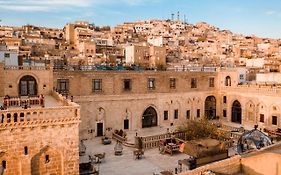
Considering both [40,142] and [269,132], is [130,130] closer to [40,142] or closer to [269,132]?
[269,132]

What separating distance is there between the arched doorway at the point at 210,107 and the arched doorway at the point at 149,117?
25.1 ft

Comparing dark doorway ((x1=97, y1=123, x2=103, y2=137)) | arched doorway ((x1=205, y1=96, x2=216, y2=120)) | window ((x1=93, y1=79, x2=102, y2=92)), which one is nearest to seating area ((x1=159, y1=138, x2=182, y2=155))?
dark doorway ((x1=97, y1=123, x2=103, y2=137))

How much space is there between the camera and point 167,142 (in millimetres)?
24516

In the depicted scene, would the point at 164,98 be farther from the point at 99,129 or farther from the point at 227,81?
the point at 227,81

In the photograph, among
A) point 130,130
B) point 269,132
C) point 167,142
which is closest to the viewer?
point 167,142

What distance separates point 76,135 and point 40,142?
1.78m

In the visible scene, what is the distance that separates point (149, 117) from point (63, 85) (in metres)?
10.4

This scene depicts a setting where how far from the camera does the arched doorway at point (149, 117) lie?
31719mm

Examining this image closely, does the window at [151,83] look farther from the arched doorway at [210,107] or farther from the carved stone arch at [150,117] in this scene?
the arched doorway at [210,107]

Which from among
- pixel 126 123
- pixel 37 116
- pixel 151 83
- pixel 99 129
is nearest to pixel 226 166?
pixel 37 116

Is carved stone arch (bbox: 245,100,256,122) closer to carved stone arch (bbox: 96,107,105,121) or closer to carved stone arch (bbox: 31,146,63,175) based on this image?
carved stone arch (bbox: 96,107,105,121)

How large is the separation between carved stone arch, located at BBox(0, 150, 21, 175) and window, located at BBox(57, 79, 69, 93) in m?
13.4

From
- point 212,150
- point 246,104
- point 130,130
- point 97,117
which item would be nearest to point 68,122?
point 212,150

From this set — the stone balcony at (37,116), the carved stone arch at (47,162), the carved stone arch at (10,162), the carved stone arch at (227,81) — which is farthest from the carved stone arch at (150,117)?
the carved stone arch at (10,162)
